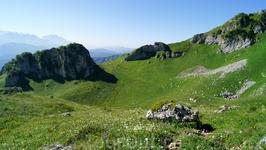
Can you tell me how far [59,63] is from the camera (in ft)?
369

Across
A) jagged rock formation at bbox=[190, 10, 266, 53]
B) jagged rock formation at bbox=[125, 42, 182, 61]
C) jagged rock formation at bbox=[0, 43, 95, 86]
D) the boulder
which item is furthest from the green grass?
jagged rock formation at bbox=[125, 42, 182, 61]

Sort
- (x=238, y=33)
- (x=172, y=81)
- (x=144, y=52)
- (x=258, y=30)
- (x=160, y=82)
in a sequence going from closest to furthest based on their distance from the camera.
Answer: (x=258, y=30) → (x=172, y=81) → (x=160, y=82) → (x=238, y=33) → (x=144, y=52)

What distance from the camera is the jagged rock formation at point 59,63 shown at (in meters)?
109

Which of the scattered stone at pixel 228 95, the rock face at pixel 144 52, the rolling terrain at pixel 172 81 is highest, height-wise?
the rock face at pixel 144 52

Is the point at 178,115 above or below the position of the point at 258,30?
below

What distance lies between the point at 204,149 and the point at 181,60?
360ft

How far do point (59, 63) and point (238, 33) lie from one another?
508 feet

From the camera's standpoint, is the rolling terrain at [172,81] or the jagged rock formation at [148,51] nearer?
the rolling terrain at [172,81]

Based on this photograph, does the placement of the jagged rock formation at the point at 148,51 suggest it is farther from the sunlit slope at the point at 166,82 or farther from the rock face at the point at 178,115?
the rock face at the point at 178,115

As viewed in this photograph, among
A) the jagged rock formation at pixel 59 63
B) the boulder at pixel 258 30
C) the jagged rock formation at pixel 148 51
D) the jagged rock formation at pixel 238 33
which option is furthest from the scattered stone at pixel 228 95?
the jagged rock formation at pixel 59 63

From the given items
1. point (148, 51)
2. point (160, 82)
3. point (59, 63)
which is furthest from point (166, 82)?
point (59, 63)

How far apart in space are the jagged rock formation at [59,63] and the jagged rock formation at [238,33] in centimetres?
11494

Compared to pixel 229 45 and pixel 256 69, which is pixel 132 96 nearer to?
pixel 256 69

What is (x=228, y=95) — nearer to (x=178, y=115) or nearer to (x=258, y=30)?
(x=178, y=115)
